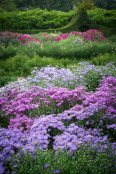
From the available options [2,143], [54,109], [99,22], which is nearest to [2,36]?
[54,109]

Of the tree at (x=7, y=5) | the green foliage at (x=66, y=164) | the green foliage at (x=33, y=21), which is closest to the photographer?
the green foliage at (x=66, y=164)

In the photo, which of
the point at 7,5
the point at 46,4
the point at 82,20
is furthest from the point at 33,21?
the point at 46,4

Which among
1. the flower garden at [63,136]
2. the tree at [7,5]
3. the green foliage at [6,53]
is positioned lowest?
the green foliage at [6,53]

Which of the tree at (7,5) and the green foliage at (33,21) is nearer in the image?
the green foliage at (33,21)

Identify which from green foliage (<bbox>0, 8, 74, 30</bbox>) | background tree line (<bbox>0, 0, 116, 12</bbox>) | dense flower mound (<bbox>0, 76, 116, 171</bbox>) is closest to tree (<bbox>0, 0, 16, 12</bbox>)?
background tree line (<bbox>0, 0, 116, 12</bbox>)

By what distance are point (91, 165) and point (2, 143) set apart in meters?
1.20

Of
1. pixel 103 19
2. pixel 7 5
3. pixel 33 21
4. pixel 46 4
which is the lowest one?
pixel 33 21

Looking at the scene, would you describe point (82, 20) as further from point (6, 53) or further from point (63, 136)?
point (63, 136)

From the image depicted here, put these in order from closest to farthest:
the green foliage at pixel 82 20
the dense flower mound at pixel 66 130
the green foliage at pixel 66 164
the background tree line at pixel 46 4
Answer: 1. the green foliage at pixel 66 164
2. the dense flower mound at pixel 66 130
3. the green foliage at pixel 82 20
4. the background tree line at pixel 46 4

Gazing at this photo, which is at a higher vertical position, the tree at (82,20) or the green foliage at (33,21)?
the tree at (82,20)

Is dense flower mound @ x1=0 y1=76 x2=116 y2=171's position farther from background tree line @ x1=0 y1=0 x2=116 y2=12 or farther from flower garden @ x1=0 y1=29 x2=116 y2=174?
background tree line @ x1=0 y1=0 x2=116 y2=12

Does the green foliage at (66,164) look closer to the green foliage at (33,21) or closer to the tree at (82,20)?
the tree at (82,20)

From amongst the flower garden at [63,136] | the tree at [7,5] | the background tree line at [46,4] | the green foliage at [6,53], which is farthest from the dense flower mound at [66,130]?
the background tree line at [46,4]

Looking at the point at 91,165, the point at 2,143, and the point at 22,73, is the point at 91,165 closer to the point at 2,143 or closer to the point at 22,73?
the point at 2,143
